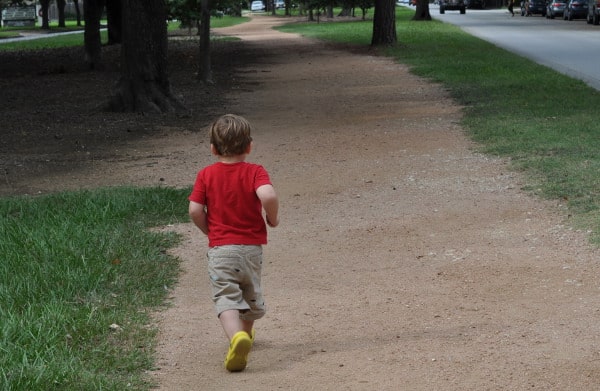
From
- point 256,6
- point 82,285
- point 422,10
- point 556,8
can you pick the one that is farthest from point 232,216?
point 256,6

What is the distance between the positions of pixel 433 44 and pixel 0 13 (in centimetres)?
5063

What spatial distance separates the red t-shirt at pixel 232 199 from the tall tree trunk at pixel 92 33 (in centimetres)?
2256

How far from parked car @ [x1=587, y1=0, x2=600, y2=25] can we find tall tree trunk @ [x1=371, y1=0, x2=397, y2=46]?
1441 centimetres

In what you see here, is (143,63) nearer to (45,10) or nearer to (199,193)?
(199,193)

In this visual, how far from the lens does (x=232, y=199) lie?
5281 millimetres

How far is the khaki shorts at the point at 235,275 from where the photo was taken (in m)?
5.28

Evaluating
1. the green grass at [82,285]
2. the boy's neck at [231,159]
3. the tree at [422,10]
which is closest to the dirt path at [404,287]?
the green grass at [82,285]

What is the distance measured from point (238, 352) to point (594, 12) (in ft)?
149

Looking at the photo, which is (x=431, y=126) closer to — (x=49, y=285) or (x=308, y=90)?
(x=308, y=90)

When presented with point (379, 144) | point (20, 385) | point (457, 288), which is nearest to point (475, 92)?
point (379, 144)

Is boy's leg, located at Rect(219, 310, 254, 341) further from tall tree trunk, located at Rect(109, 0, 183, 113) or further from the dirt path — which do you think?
tall tree trunk, located at Rect(109, 0, 183, 113)

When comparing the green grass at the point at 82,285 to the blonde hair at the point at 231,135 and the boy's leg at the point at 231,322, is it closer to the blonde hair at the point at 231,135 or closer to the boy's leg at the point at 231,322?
the boy's leg at the point at 231,322

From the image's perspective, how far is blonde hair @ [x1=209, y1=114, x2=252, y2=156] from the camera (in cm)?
518

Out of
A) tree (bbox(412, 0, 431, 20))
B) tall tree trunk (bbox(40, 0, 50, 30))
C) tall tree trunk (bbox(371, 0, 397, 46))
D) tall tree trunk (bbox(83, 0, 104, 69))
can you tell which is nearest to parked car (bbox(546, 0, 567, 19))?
tree (bbox(412, 0, 431, 20))
